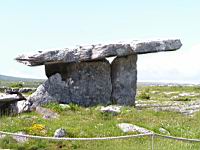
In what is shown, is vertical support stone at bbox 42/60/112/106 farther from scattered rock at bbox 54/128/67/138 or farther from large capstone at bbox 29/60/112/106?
scattered rock at bbox 54/128/67/138

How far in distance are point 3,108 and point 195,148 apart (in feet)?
→ 47.8

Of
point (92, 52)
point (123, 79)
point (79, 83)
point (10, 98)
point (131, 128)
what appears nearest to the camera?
point (131, 128)

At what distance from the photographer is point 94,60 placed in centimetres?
3600

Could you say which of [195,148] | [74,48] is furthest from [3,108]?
[195,148]

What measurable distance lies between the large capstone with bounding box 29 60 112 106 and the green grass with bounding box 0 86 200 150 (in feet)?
9.53

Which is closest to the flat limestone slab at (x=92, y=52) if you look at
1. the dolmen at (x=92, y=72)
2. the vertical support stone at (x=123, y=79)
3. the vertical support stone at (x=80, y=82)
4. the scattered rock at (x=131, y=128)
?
the dolmen at (x=92, y=72)

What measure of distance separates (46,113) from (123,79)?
367 inches

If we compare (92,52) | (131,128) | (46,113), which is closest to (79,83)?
(92,52)

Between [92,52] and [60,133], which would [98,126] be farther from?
[92,52]

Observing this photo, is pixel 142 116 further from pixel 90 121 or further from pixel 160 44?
pixel 160 44

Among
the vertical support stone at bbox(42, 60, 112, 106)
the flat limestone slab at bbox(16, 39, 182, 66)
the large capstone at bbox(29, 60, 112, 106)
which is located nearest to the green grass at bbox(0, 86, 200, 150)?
the large capstone at bbox(29, 60, 112, 106)

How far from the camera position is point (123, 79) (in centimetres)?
3766

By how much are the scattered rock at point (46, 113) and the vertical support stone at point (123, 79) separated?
782cm

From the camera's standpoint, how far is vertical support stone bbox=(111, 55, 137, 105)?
122 ft
